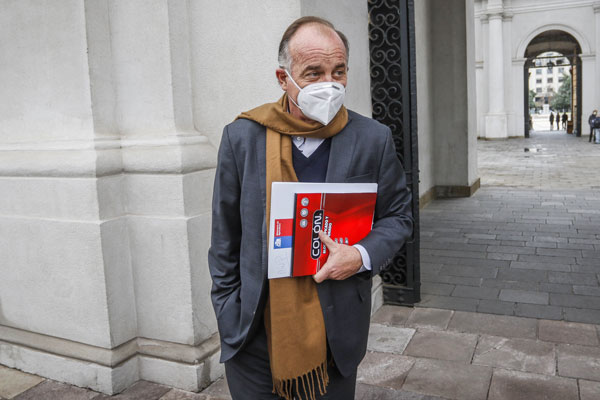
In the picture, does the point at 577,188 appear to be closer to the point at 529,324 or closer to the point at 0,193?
the point at 529,324

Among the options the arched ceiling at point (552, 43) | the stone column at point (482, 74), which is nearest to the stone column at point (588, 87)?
the arched ceiling at point (552, 43)

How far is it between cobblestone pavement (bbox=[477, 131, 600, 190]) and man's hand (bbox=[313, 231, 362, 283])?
35.4 ft

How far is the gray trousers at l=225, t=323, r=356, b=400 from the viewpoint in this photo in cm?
197

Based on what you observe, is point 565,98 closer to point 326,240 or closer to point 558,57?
point 558,57

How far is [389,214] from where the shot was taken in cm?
201

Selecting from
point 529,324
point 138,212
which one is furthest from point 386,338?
point 138,212

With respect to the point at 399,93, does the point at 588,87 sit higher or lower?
higher

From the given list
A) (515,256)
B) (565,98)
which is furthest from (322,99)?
(565,98)

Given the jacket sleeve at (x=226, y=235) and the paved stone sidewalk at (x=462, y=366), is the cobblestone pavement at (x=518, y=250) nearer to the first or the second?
the paved stone sidewalk at (x=462, y=366)

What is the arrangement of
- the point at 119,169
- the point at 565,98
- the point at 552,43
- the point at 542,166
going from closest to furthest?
the point at 119,169 → the point at 542,166 → the point at 552,43 → the point at 565,98

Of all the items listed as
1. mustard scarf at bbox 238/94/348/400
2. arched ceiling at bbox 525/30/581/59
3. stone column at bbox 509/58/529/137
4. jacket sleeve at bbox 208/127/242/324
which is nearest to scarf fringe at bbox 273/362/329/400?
mustard scarf at bbox 238/94/348/400

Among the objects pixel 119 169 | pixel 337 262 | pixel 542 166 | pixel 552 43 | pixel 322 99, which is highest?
pixel 552 43

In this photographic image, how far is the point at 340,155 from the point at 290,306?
505 mm

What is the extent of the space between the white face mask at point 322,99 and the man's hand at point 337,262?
0.37 meters
